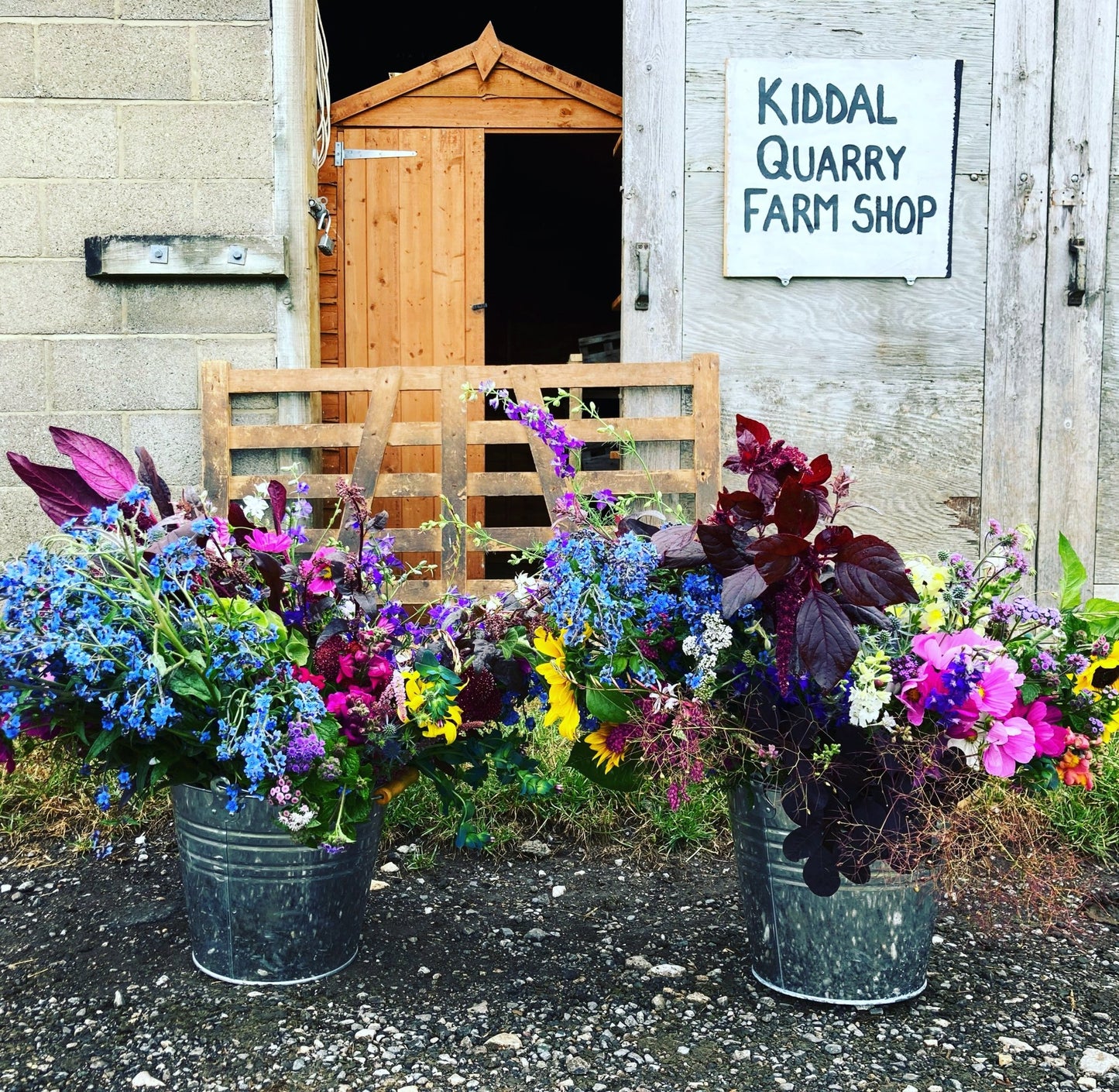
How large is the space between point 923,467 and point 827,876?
2774 millimetres

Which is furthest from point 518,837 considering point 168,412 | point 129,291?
point 129,291

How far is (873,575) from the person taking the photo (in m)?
1.65

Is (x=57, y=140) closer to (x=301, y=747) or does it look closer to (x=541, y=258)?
(x=301, y=747)

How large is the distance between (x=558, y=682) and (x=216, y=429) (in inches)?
101

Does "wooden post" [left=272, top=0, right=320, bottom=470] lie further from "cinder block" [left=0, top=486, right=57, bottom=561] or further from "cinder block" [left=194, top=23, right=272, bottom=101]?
"cinder block" [left=0, top=486, right=57, bottom=561]

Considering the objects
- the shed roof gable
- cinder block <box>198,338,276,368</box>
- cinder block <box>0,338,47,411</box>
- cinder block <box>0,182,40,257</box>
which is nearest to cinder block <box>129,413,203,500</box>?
cinder block <box>198,338,276,368</box>

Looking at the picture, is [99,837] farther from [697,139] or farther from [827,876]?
[697,139]

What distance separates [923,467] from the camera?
425cm

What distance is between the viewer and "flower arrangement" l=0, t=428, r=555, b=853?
1.72 m

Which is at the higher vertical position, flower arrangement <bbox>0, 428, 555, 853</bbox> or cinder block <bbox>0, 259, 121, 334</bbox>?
cinder block <bbox>0, 259, 121, 334</bbox>

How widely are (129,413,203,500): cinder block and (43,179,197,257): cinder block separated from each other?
2.18 ft

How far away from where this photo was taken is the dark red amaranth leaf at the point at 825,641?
64.0 inches

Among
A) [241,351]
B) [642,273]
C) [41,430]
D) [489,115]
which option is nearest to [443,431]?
[241,351]

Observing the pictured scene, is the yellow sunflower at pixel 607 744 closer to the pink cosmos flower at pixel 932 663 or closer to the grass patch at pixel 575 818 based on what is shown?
the pink cosmos flower at pixel 932 663
